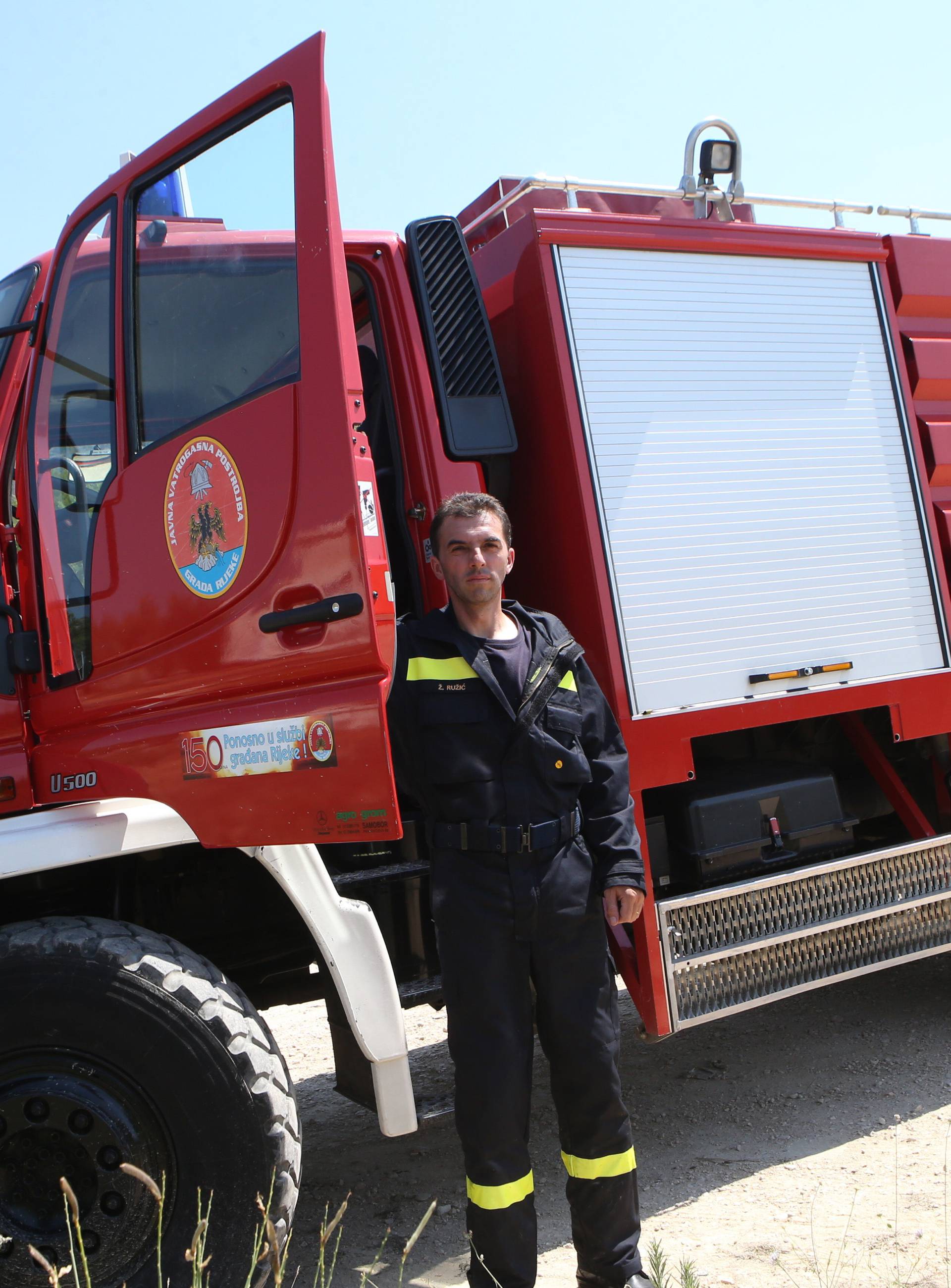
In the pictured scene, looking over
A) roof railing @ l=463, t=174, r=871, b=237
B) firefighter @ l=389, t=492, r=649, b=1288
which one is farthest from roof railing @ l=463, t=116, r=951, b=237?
firefighter @ l=389, t=492, r=649, b=1288

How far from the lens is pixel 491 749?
258 centimetres

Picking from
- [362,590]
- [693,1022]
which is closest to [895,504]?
[693,1022]

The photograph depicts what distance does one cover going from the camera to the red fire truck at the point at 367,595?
7.80 feet

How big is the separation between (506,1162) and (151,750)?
1251mm

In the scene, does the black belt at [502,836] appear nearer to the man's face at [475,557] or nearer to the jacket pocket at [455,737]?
the jacket pocket at [455,737]

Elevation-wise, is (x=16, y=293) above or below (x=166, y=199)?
below

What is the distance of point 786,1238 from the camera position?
Answer: 2.87 metres

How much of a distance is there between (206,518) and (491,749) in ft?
2.78

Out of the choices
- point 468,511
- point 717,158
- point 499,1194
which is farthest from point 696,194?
point 499,1194

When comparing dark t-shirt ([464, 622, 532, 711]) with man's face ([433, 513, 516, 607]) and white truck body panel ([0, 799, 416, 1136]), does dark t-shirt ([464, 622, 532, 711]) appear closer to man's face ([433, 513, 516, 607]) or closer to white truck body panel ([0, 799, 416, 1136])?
man's face ([433, 513, 516, 607])

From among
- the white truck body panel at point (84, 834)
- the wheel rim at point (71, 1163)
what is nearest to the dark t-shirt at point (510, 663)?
the white truck body panel at point (84, 834)

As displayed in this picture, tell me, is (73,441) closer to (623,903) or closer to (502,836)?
(502,836)

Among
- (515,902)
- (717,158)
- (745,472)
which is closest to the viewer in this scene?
(515,902)

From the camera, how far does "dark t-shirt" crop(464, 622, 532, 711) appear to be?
8.63 feet
